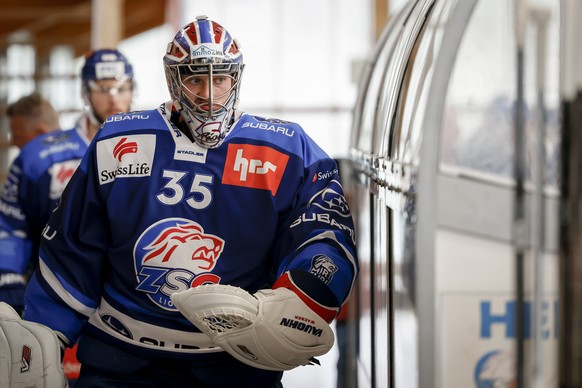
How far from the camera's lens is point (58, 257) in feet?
10.5

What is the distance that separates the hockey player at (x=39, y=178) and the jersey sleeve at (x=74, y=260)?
1.23 m

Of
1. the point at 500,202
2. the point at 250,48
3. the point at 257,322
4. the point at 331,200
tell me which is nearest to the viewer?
the point at 500,202

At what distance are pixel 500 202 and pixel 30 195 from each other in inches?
115

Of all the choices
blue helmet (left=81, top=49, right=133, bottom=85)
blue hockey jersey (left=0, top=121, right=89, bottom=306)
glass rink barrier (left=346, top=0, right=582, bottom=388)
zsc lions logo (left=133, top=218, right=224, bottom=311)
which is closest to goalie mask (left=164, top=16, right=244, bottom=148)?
zsc lions logo (left=133, top=218, right=224, bottom=311)

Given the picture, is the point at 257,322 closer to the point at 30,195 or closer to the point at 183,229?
the point at 183,229

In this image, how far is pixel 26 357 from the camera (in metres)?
3.04

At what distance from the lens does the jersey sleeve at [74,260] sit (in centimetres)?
317

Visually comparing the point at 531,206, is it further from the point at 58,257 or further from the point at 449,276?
the point at 58,257

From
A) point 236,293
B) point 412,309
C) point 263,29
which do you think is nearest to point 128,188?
point 236,293

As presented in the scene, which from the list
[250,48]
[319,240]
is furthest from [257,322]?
[250,48]

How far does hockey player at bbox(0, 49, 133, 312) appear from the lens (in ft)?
14.7

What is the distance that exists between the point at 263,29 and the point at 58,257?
829 cm

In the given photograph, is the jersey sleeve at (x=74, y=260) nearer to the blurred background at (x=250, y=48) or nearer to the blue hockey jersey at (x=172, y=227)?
the blue hockey jersey at (x=172, y=227)

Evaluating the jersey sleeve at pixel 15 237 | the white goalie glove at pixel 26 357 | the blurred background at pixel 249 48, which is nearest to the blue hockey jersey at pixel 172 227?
the white goalie glove at pixel 26 357
